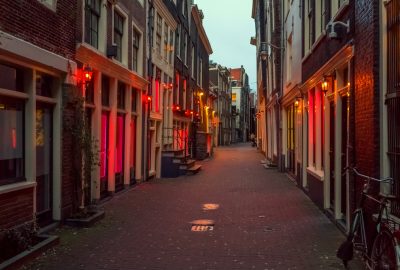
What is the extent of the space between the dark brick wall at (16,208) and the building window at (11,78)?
164 cm

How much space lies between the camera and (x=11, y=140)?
27.3ft

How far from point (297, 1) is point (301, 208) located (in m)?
7.43

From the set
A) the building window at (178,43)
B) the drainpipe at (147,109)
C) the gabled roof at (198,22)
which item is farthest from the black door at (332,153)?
the gabled roof at (198,22)

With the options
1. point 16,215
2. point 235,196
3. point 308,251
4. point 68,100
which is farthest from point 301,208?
point 16,215

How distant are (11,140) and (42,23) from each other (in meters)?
2.08

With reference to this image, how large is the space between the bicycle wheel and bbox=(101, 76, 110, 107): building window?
929 cm

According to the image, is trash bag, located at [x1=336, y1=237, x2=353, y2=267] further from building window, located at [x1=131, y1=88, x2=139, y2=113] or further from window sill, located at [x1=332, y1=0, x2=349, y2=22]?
building window, located at [x1=131, y1=88, x2=139, y2=113]

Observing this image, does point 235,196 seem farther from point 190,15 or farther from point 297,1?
point 190,15

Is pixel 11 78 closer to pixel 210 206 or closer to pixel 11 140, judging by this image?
pixel 11 140

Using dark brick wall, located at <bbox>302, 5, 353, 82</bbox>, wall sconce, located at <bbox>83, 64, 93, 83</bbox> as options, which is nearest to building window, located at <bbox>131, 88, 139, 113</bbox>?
dark brick wall, located at <bbox>302, 5, 353, 82</bbox>

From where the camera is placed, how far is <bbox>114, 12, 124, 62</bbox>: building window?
48.5 ft

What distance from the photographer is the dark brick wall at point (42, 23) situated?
7.83 meters

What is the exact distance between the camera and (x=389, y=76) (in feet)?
22.4

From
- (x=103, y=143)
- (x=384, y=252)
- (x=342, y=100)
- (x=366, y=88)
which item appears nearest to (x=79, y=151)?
(x=103, y=143)
